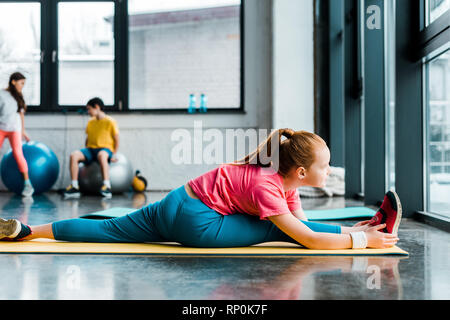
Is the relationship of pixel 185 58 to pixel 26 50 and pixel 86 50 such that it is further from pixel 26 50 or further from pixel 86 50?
pixel 26 50

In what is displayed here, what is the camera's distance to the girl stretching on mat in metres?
1.75

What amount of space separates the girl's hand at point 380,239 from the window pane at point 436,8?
1352 millimetres

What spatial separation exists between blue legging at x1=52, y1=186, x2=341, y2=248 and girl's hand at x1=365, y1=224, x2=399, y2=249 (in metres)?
0.13

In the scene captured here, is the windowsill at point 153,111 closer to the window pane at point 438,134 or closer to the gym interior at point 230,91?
the gym interior at point 230,91

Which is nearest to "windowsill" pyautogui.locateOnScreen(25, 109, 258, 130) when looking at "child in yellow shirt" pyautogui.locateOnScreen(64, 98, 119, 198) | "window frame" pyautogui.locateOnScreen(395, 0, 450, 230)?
"child in yellow shirt" pyautogui.locateOnScreen(64, 98, 119, 198)

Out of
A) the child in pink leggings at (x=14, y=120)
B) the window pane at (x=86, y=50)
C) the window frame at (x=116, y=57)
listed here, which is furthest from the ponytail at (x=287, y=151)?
the window pane at (x=86, y=50)

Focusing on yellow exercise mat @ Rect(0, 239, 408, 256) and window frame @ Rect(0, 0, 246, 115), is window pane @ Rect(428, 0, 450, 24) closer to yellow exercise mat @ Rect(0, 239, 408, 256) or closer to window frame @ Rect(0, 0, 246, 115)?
yellow exercise mat @ Rect(0, 239, 408, 256)

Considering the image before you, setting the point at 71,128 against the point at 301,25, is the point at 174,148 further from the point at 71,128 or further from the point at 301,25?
the point at 301,25

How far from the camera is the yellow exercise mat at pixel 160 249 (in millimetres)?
1828

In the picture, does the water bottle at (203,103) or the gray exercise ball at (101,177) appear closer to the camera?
the gray exercise ball at (101,177)

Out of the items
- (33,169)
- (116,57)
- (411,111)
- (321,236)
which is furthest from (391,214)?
(116,57)

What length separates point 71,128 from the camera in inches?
240

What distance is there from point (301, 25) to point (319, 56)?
513 mm

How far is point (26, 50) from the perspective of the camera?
6.20m
